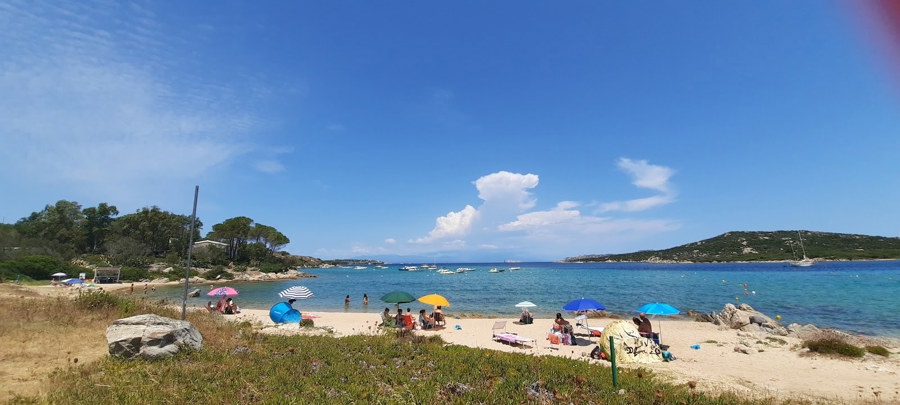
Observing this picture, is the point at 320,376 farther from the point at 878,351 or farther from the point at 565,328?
the point at 878,351

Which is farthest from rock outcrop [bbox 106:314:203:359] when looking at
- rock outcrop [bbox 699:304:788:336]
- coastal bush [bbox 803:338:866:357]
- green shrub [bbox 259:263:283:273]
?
green shrub [bbox 259:263:283:273]

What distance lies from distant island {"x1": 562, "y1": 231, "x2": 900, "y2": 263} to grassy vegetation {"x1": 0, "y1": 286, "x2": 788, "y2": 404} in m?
163

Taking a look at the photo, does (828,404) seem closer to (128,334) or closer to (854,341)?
(854,341)

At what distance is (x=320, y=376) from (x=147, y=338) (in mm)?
5001

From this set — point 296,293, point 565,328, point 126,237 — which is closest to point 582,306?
point 565,328

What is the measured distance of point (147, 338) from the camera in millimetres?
9516

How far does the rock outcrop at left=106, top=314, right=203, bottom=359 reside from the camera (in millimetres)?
9336

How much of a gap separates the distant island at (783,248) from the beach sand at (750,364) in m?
148

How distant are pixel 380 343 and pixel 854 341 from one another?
21268 mm

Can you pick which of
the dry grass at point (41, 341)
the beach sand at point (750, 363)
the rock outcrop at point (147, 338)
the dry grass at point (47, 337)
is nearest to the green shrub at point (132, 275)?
the dry grass at point (47, 337)

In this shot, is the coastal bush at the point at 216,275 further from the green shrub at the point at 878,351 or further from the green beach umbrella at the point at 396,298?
the green shrub at the point at 878,351

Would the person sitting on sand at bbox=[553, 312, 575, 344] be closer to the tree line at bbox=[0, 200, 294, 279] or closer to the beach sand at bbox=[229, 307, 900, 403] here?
the beach sand at bbox=[229, 307, 900, 403]

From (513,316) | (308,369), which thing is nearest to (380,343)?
(308,369)

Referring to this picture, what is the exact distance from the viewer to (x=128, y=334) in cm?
948
